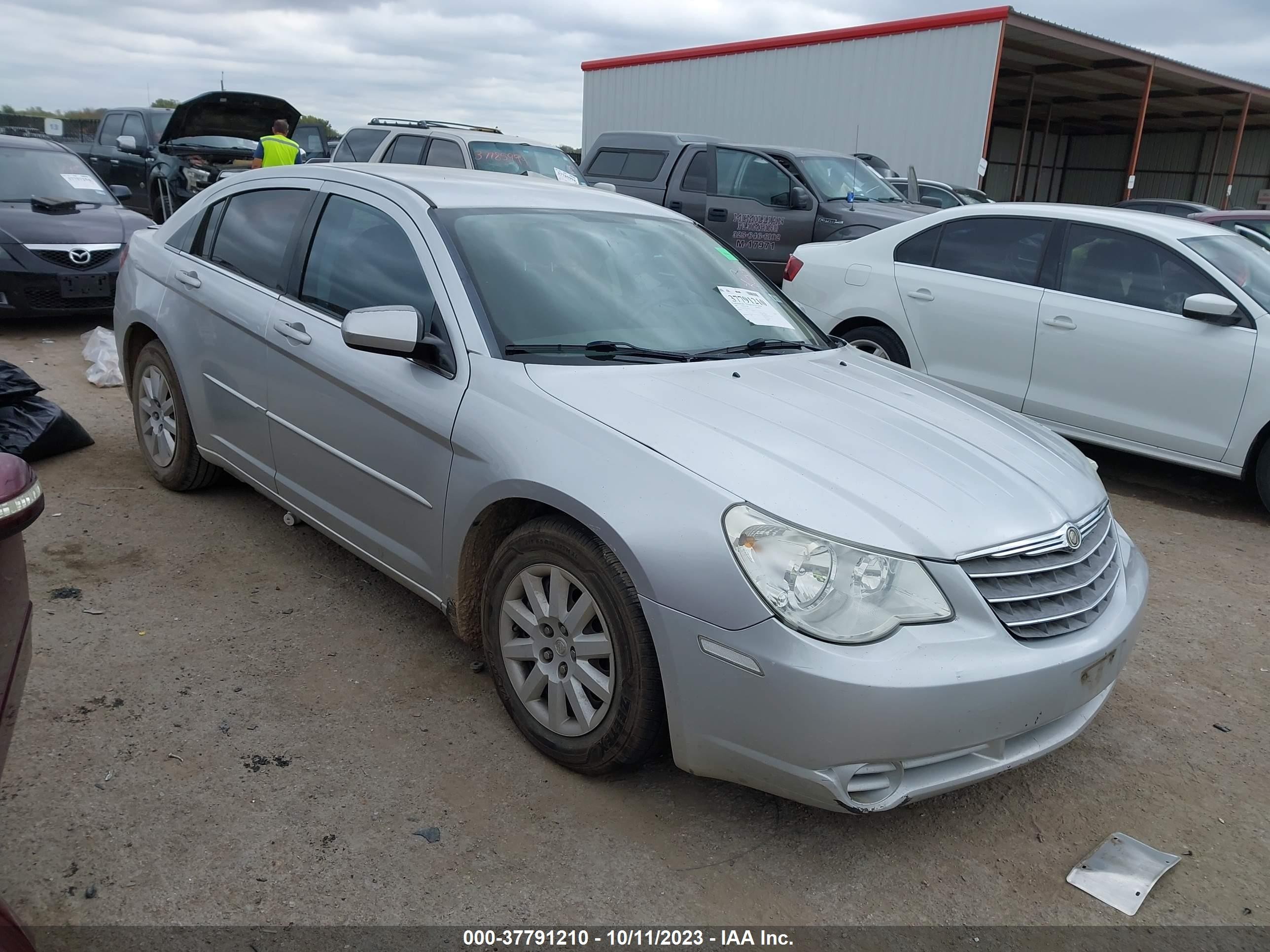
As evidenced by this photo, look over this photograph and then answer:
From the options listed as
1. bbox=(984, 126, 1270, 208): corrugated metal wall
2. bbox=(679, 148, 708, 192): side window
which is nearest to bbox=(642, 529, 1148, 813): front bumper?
bbox=(679, 148, 708, 192): side window

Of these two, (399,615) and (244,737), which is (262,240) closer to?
(399,615)

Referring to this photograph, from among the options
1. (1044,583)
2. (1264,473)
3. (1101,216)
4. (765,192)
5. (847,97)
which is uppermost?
(847,97)

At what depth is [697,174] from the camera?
453 inches

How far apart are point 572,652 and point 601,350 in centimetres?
→ 98

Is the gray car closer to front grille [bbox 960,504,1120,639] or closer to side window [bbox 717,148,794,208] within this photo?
front grille [bbox 960,504,1120,639]

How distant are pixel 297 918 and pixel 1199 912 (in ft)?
7.27

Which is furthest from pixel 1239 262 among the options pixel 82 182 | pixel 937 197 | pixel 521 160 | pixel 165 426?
pixel 937 197

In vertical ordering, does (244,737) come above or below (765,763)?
below

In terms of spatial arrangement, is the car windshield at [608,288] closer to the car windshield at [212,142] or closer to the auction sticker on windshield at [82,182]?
the auction sticker on windshield at [82,182]

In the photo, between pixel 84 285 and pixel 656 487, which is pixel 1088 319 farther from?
pixel 84 285

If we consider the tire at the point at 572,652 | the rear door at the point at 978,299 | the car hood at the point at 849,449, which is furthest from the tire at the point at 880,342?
the tire at the point at 572,652

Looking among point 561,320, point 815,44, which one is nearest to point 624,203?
point 561,320

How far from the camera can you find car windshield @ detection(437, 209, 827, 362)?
323 cm

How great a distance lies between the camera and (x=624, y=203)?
13.4 ft
